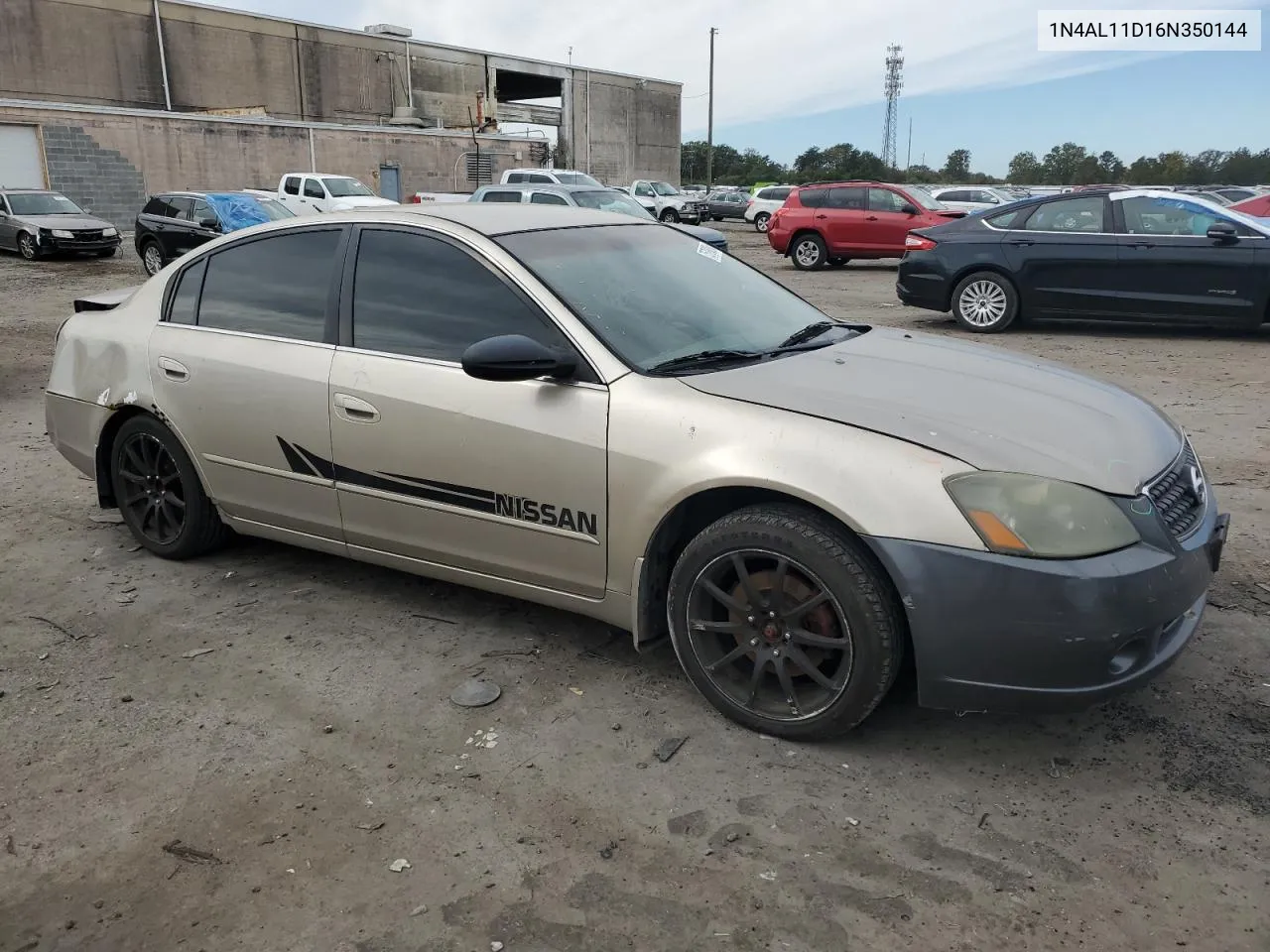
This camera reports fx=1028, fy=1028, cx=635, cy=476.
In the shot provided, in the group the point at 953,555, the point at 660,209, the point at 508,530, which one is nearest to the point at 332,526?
the point at 508,530

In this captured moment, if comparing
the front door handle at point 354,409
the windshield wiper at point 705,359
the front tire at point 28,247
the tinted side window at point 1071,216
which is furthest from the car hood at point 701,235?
the front tire at point 28,247

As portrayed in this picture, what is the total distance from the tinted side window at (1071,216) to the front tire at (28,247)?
1892 centimetres

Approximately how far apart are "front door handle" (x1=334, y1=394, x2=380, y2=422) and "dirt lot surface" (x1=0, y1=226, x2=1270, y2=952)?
838mm

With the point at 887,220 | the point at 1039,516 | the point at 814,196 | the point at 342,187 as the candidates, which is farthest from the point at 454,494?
the point at 342,187

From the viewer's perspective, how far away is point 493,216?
4016mm

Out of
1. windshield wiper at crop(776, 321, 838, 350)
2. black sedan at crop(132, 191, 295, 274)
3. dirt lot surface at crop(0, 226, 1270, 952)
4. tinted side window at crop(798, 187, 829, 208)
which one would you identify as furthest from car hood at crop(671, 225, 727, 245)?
black sedan at crop(132, 191, 295, 274)

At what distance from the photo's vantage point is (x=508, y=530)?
3.54 metres

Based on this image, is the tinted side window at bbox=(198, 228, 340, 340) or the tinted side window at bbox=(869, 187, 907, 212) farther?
the tinted side window at bbox=(869, 187, 907, 212)

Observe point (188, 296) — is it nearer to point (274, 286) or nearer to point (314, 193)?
point (274, 286)

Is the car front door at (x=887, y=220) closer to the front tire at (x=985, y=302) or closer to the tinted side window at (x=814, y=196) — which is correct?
the tinted side window at (x=814, y=196)

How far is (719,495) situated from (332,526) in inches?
65.5

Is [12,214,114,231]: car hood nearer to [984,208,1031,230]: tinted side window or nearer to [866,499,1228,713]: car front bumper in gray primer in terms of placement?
[984,208,1031,230]: tinted side window

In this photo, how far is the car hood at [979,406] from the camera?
9.55 feet

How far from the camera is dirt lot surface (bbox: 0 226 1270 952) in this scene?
2.40 metres
